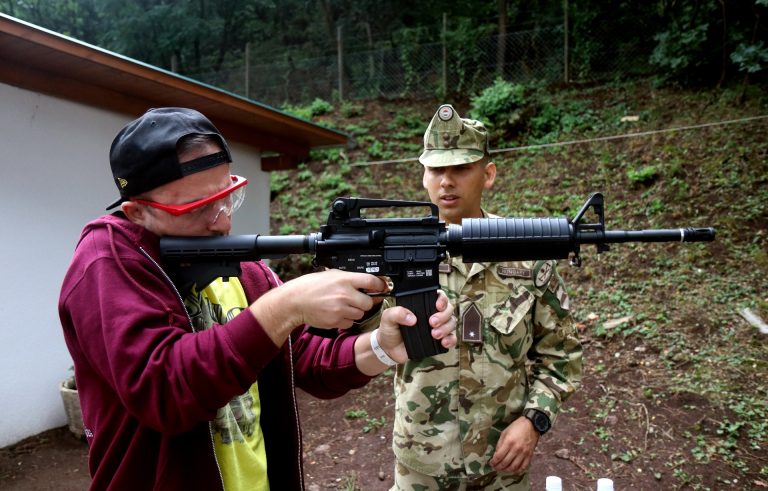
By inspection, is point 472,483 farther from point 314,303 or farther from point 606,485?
point 314,303

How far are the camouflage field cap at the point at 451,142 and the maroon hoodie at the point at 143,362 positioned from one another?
1.63 meters

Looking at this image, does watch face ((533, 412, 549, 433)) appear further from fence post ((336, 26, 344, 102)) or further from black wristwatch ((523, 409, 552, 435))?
fence post ((336, 26, 344, 102))

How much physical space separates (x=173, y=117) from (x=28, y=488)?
4513mm

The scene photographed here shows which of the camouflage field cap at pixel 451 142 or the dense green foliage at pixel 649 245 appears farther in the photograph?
the dense green foliage at pixel 649 245

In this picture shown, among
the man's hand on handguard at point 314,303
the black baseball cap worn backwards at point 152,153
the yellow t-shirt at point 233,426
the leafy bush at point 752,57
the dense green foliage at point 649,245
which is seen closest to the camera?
the man's hand on handguard at point 314,303

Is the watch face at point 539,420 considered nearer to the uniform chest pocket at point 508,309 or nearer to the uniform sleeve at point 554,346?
the uniform sleeve at point 554,346

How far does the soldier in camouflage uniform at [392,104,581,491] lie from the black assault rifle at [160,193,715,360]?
2.20 feet

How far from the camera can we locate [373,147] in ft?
46.2

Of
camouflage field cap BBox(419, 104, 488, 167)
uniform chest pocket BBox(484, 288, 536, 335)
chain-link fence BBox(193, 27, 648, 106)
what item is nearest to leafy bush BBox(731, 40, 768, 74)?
chain-link fence BBox(193, 27, 648, 106)

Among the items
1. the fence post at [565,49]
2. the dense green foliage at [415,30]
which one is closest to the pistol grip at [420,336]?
the dense green foliage at [415,30]

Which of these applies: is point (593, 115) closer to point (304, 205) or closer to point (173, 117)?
point (304, 205)

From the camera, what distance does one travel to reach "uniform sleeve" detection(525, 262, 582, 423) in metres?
2.72

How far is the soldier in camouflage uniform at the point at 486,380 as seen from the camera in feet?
8.75

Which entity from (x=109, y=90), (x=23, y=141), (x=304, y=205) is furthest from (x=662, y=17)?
(x=23, y=141)
